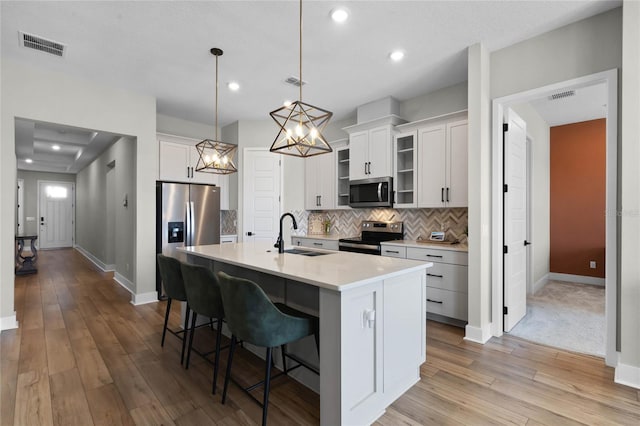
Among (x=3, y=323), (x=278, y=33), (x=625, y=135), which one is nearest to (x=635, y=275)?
(x=625, y=135)

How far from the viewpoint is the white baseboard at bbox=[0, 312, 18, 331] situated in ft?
11.1

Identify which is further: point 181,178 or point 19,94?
point 181,178

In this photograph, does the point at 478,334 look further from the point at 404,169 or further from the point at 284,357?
the point at 404,169

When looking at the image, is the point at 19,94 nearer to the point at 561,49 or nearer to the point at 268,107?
the point at 268,107

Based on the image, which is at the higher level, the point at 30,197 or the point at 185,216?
the point at 30,197

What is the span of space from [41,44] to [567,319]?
20.6ft

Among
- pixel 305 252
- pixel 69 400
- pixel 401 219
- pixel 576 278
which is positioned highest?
pixel 401 219

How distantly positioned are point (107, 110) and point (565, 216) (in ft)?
24.1

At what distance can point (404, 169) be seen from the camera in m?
4.53

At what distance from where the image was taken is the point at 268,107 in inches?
194

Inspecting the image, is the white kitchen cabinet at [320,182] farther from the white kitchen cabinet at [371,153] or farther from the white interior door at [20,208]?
the white interior door at [20,208]

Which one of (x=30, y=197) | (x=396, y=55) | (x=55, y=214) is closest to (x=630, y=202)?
(x=396, y=55)

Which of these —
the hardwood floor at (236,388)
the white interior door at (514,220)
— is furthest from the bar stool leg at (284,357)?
the white interior door at (514,220)

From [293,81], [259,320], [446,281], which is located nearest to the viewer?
[259,320]
